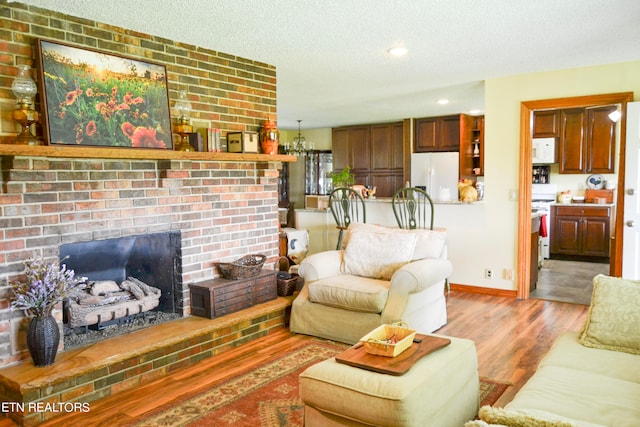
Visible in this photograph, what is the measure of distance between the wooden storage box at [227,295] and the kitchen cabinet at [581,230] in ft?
16.7

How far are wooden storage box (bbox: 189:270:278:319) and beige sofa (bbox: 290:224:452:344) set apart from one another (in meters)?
0.30

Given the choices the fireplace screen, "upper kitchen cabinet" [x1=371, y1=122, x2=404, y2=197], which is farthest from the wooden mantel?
"upper kitchen cabinet" [x1=371, y1=122, x2=404, y2=197]

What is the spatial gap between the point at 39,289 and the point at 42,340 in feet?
0.91

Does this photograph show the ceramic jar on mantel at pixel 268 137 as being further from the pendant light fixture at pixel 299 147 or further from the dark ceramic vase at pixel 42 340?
the pendant light fixture at pixel 299 147

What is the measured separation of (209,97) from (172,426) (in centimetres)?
243

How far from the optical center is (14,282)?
2781 millimetres

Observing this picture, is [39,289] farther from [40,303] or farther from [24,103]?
[24,103]

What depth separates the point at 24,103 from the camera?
108 inches

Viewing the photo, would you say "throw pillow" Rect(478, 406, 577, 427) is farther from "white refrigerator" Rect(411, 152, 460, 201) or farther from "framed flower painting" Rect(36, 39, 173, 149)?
"white refrigerator" Rect(411, 152, 460, 201)

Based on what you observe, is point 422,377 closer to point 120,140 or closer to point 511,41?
point 120,140

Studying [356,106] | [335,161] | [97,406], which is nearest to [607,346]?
[97,406]

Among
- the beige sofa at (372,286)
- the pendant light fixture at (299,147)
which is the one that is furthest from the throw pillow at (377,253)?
the pendant light fixture at (299,147)

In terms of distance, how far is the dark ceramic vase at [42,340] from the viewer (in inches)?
106

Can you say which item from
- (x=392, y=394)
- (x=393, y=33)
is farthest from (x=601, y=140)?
(x=392, y=394)
